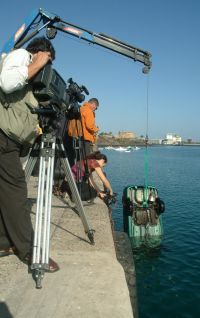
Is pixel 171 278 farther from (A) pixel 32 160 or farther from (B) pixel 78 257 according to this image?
(A) pixel 32 160

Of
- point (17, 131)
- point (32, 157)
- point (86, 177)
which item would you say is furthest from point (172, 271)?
point (17, 131)

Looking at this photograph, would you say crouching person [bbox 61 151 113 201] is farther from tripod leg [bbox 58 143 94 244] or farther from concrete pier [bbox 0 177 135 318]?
concrete pier [bbox 0 177 135 318]

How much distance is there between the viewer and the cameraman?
3.23 m

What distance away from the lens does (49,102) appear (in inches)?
139

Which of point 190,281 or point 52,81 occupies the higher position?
point 52,81

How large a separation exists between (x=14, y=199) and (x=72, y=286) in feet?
3.39

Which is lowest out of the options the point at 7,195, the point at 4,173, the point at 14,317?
the point at 14,317

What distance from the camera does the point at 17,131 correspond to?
11.3ft

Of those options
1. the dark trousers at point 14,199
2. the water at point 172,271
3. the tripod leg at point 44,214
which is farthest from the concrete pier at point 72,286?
the water at point 172,271

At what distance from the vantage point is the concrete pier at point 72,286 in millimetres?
2865

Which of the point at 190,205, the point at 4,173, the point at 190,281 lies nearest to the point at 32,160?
the point at 4,173

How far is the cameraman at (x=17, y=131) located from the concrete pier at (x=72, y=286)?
229 mm

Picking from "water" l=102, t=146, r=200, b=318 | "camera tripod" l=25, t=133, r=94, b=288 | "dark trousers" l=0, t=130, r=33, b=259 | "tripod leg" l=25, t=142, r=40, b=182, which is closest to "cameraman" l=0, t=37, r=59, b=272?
"dark trousers" l=0, t=130, r=33, b=259

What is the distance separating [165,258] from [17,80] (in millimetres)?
7777
